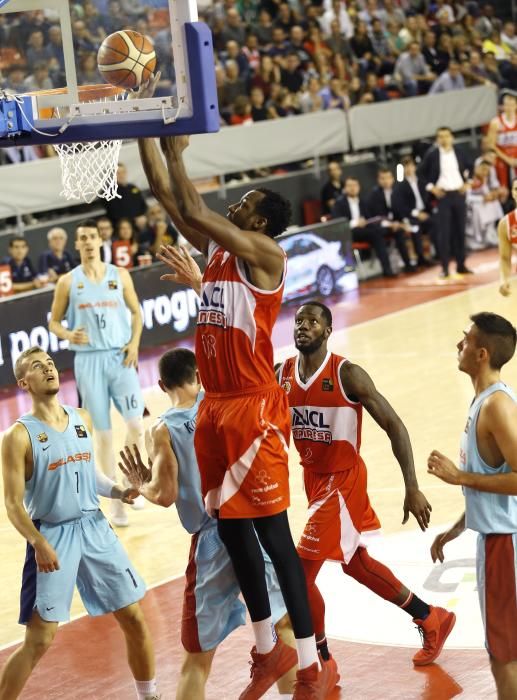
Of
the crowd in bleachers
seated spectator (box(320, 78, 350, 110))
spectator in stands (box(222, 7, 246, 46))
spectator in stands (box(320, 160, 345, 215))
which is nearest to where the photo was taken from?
spectator in stands (box(320, 160, 345, 215))

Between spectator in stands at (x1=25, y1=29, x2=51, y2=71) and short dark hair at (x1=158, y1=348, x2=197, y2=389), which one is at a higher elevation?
spectator in stands at (x1=25, y1=29, x2=51, y2=71)

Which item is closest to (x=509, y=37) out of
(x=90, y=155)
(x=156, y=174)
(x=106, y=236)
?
(x=106, y=236)

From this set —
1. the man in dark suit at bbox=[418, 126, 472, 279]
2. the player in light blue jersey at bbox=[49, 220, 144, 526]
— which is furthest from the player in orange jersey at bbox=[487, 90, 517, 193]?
the player in light blue jersey at bbox=[49, 220, 144, 526]

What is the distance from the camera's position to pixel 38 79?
21.5 ft

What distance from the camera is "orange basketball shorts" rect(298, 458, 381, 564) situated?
6270 millimetres

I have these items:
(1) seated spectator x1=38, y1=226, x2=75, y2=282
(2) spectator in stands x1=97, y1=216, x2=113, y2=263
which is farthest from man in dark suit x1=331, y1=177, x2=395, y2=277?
(1) seated spectator x1=38, y1=226, x2=75, y2=282

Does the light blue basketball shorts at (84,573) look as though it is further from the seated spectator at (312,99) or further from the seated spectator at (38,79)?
the seated spectator at (312,99)

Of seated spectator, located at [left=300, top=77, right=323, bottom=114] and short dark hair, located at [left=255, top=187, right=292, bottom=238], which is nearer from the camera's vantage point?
short dark hair, located at [left=255, top=187, right=292, bottom=238]

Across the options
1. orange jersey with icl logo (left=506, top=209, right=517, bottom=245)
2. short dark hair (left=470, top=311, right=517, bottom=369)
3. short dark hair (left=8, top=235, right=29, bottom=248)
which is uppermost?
short dark hair (left=470, top=311, right=517, bottom=369)

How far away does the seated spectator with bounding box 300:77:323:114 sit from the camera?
21047 mm

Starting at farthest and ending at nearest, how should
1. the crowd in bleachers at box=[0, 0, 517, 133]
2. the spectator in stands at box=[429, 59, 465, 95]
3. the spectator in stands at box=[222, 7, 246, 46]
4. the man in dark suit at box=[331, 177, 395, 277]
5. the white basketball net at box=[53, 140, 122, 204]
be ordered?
the spectator in stands at box=[429, 59, 465, 95] < the spectator in stands at box=[222, 7, 246, 46] < the crowd in bleachers at box=[0, 0, 517, 133] < the man in dark suit at box=[331, 177, 395, 277] < the white basketball net at box=[53, 140, 122, 204]

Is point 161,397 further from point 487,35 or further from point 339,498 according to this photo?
point 487,35

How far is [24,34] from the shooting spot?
668cm

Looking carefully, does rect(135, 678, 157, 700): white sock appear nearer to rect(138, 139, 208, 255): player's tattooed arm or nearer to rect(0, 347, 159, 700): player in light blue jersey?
rect(0, 347, 159, 700): player in light blue jersey
